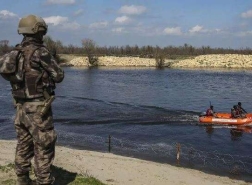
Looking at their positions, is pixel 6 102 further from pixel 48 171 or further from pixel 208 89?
pixel 48 171

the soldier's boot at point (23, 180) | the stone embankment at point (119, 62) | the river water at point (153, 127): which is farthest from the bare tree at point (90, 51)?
the soldier's boot at point (23, 180)

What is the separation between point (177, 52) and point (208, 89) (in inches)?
5027

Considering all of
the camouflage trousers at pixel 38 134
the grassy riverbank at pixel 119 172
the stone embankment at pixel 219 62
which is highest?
the camouflage trousers at pixel 38 134

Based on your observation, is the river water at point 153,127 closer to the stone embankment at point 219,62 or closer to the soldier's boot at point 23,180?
the soldier's boot at point 23,180

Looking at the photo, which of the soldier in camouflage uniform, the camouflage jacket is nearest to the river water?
the soldier in camouflage uniform

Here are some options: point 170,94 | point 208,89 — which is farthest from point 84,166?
point 208,89

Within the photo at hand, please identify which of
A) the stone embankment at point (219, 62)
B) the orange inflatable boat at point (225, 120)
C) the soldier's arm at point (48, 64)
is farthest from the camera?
the stone embankment at point (219, 62)

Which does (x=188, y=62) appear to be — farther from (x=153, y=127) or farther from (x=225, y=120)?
(x=153, y=127)

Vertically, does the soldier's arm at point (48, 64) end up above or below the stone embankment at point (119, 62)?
above

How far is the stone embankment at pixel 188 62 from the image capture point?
125906 millimetres

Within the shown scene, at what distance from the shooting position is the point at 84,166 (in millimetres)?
13562

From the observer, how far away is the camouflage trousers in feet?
20.7

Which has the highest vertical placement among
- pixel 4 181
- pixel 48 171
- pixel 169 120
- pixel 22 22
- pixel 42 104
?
pixel 22 22

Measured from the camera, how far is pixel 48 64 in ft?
20.0
